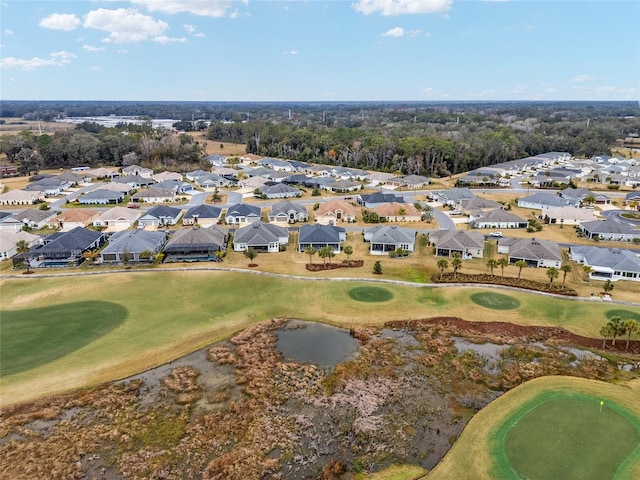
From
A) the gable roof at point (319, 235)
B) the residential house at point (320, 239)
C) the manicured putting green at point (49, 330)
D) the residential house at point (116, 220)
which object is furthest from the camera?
the residential house at point (116, 220)

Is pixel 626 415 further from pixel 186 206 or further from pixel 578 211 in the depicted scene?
pixel 186 206

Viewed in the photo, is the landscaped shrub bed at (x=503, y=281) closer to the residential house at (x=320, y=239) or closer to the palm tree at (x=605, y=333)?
the palm tree at (x=605, y=333)

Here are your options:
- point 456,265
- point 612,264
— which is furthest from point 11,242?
Result: point 612,264

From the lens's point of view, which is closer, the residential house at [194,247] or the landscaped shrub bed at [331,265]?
the landscaped shrub bed at [331,265]

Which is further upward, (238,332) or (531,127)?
(531,127)

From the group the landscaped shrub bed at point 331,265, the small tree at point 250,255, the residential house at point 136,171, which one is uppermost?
the residential house at point 136,171

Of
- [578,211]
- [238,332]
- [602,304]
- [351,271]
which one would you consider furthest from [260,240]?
[578,211]

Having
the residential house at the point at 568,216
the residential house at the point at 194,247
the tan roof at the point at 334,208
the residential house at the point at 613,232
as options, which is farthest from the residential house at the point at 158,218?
the residential house at the point at 613,232
